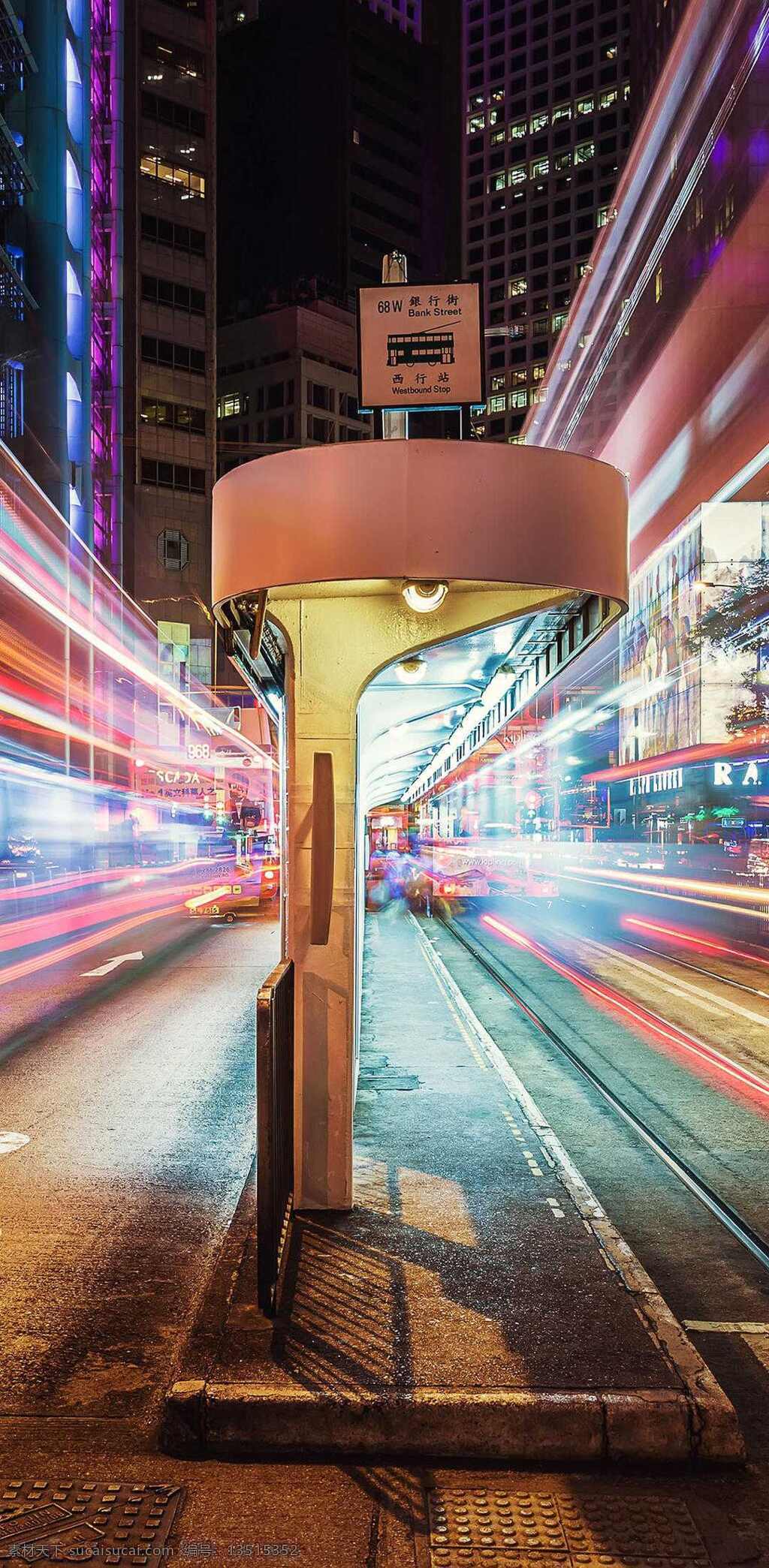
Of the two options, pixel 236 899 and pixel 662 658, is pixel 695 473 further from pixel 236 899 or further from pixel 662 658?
pixel 236 899

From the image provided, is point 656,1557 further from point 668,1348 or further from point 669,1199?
point 669,1199

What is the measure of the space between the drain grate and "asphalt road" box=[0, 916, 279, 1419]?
1439 mm

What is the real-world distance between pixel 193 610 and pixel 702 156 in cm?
5111

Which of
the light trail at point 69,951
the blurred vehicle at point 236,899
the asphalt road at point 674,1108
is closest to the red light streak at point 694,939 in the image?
the asphalt road at point 674,1108

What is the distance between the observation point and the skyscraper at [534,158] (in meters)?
148

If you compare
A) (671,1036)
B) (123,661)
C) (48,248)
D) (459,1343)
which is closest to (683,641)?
(123,661)

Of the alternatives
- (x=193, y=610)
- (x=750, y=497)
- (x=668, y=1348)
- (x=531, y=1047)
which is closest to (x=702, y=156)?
(x=750, y=497)

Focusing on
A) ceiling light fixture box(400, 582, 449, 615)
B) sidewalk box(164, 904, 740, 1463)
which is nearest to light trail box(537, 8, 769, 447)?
ceiling light fixture box(400, 582, 449, 615)

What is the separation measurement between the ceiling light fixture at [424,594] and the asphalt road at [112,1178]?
12.2 feet

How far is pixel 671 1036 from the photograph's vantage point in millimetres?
13352

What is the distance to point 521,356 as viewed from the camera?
150 meters

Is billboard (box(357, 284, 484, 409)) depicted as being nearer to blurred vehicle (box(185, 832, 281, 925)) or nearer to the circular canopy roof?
the circular canopy roof

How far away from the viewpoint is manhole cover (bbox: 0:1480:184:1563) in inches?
144

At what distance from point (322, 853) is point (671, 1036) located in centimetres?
833
